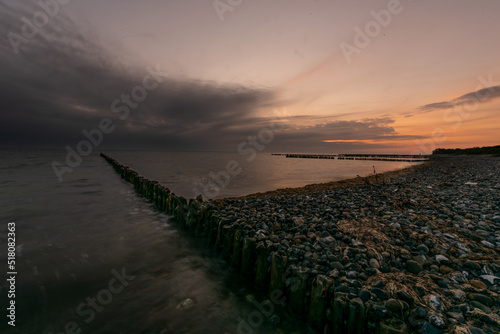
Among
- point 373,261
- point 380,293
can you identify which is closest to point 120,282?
point 380,293

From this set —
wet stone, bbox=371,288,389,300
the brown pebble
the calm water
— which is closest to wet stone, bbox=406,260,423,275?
the brown pebble

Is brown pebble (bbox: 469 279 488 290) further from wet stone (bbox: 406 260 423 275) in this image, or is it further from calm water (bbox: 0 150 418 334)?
calm water (bbox: 0 150 418 334)

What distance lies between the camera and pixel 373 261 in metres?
4.53

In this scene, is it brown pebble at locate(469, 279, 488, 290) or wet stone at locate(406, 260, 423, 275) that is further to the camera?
wet stone at locate(406, 260, 423, 275)

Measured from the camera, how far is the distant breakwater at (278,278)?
10.9ft

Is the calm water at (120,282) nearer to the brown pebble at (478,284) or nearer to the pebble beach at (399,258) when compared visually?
the pebble beach at (399,258)

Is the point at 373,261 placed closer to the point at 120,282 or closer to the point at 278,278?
the point at 278,278

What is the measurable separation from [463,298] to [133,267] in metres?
7.39

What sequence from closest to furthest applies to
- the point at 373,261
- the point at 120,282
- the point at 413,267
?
the point at 413,267, the point at 373,261, the point at 120,282

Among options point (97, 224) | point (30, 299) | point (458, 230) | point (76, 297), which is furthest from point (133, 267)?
point (458, 230)

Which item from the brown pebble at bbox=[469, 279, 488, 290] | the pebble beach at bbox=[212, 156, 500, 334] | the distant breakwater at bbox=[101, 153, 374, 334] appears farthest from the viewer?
the brown pebble at bbox=[469, 279, 488, 290]

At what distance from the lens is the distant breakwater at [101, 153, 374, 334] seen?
3.33 metres

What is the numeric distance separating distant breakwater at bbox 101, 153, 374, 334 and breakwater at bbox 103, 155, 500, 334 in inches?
0.7

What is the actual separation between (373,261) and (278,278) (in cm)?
209
